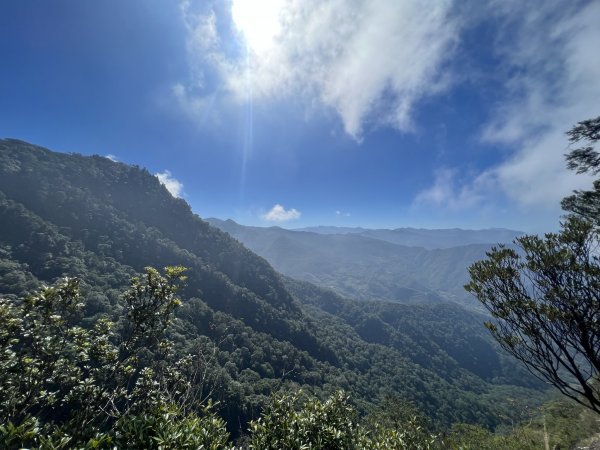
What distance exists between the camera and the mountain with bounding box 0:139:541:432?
8850 centimetres

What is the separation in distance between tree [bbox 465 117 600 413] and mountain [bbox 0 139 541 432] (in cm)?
7107

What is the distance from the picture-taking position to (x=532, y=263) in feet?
32.9

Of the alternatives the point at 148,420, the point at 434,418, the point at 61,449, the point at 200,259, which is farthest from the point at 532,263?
the point at 200,259

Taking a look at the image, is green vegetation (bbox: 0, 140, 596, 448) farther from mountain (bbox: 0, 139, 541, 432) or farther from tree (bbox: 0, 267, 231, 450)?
mountain (bbox: 0, 139, 541, 432)

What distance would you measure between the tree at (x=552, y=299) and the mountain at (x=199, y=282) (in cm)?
7107

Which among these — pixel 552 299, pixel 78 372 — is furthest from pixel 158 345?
pixel 552 299

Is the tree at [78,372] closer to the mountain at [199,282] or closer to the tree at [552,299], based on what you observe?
the tree at [552,299]

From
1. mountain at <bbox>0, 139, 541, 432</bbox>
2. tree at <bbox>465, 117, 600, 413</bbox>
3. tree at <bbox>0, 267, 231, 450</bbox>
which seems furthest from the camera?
mountain at <bbox>0, 139, 541, 432</bbox>

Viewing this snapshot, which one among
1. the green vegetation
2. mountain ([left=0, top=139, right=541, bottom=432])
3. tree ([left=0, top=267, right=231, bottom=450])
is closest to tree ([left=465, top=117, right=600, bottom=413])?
the green vegetation

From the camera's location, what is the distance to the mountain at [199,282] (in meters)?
→ 88.5

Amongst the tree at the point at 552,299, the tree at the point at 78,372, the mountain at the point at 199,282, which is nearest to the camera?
the tree at the point at 78,372

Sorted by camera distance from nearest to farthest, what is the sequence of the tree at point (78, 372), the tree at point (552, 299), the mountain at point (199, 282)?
the tree at point (78, 372), the tree at point (552, 299), the mountain at point (199, 282)

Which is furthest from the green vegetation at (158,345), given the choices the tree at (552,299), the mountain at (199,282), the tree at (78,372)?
the tree at (552,299)

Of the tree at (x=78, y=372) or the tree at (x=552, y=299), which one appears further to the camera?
the tree at (x=552, y=299)
